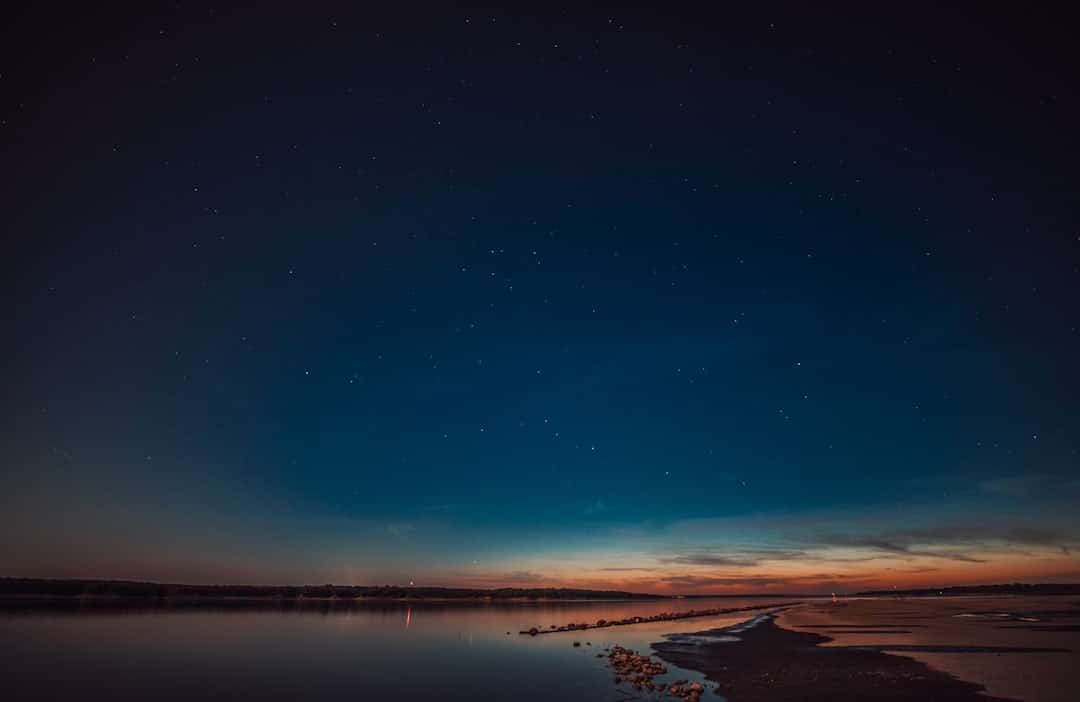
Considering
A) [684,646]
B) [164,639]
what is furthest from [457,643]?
[164,639]

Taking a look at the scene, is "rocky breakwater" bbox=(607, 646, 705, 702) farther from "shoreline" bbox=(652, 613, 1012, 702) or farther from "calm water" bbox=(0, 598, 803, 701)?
"shoreline" bbox=(652, 613, 1012, 702)

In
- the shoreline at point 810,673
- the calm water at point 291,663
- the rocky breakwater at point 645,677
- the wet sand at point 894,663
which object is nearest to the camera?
the shoreline at point 810,673

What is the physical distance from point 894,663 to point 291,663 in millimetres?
27015

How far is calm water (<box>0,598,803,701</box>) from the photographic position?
22547mm

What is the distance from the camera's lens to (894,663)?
26.1 m

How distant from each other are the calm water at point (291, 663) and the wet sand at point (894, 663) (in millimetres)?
3743

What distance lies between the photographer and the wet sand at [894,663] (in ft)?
64.3

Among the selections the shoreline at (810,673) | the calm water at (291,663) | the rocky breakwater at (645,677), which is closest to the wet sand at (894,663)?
the shoreline at (810,673)

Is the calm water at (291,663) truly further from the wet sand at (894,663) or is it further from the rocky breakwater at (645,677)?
the wet sand at (894,663)

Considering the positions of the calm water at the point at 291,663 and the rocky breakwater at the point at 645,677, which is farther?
the calm water at the point at 291,663

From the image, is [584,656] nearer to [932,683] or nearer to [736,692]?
[736,692]

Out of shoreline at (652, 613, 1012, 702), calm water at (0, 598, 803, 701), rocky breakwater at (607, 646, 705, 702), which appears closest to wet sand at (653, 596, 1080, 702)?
shoreline at (652, 613, 1012, 702)

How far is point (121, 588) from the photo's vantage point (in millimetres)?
137375

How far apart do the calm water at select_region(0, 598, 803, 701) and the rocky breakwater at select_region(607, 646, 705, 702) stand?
78cm
